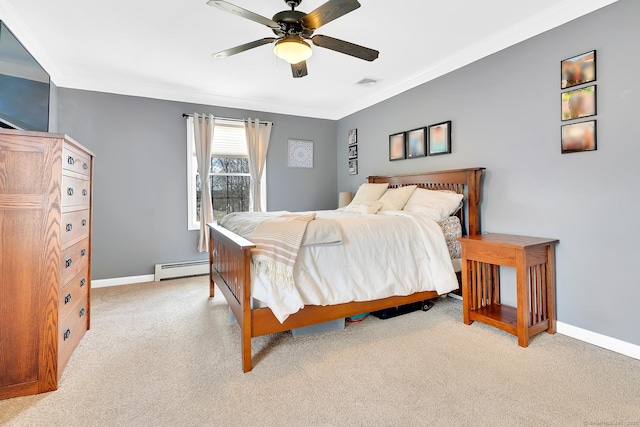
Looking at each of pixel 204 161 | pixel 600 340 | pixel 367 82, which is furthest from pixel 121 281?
pixel 600 340

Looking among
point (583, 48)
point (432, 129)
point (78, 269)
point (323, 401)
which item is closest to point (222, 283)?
point (78, 269)

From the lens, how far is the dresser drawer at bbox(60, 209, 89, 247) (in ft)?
6.30

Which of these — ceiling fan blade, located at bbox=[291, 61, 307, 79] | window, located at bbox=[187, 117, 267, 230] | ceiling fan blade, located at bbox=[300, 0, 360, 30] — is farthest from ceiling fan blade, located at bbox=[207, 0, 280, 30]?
window, located at bbox=[187, 117, 267, 230]

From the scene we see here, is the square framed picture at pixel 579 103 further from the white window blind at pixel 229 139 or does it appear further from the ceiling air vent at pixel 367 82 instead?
the white window blind at pixel 229 139

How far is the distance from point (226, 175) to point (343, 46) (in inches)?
116

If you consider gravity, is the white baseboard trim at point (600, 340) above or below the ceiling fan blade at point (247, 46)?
below

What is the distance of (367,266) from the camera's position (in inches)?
95.9

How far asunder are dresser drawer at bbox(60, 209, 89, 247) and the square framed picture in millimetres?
3582

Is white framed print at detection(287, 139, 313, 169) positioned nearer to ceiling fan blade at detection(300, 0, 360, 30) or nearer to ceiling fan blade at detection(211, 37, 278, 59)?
ceiling fan blade at detection(211, 37, 278, 59)

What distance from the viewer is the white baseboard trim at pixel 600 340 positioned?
2.12 metres

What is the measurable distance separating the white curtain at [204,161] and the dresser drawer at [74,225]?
189cm

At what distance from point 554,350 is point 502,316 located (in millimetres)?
403

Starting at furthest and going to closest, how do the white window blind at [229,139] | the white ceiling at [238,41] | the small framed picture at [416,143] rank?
the white window blind at [229,139] < the small framed picture at [416,143] < the white ceiling at [238,41]

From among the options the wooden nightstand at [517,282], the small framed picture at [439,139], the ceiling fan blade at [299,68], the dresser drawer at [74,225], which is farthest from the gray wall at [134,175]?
the wooden nightstand at [517,282]
